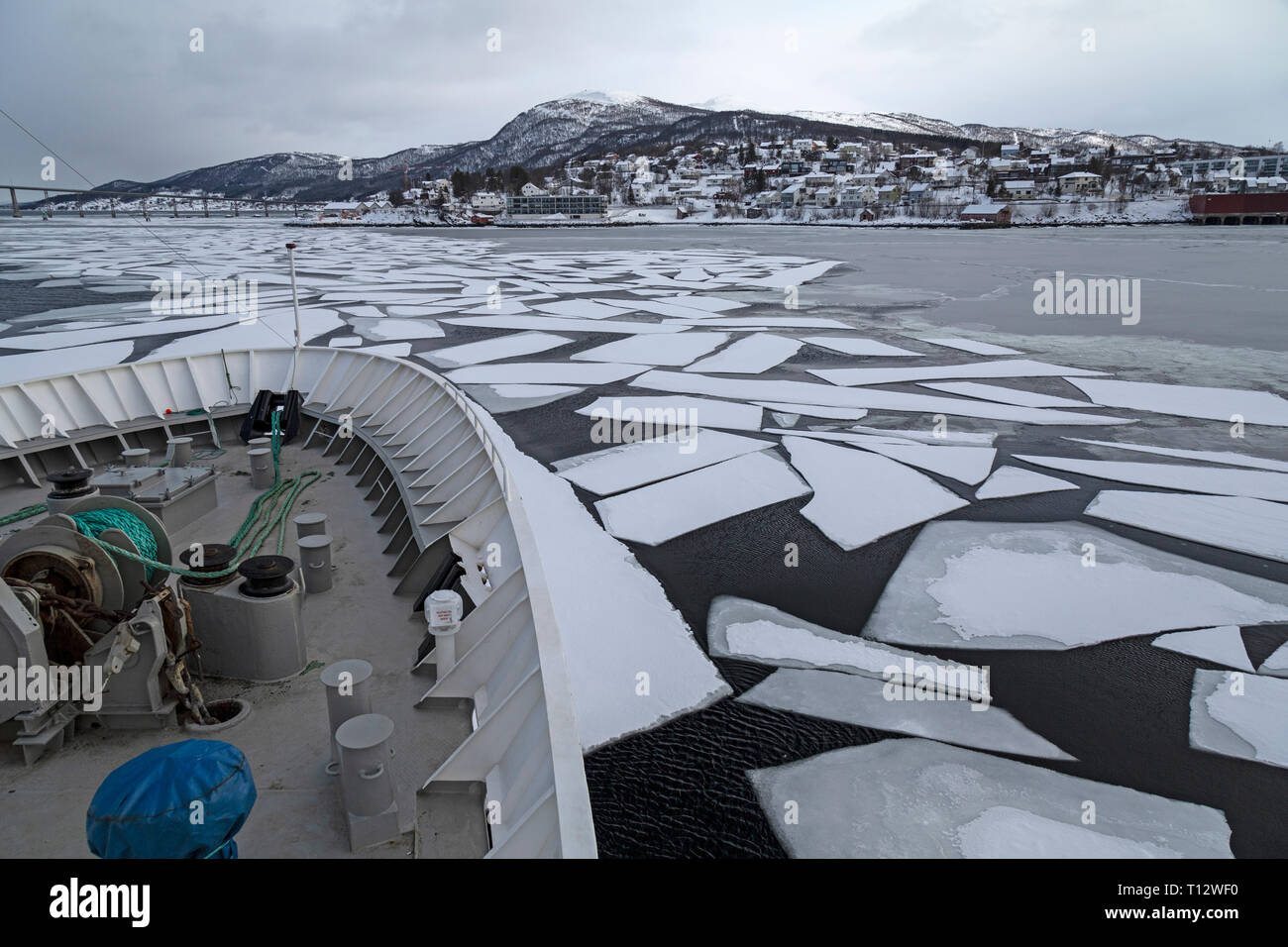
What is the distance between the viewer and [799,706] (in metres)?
2.49

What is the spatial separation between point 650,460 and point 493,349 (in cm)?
424

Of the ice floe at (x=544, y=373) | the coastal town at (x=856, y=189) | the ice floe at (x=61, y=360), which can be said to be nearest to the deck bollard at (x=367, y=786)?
the ice floe at (x=544, y=373)

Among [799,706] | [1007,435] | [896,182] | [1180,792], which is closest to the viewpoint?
[1180,792]

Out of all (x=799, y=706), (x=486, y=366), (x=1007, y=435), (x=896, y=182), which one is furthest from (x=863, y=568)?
(x=896, y=182)

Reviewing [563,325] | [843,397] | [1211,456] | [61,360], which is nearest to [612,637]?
[843,397]

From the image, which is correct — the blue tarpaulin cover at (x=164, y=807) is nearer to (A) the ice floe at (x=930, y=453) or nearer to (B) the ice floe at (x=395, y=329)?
(A) the ice floe at (x=930, y=453)

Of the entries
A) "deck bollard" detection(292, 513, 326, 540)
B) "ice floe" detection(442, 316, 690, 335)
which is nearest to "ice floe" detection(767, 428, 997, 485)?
"deck bollard" detection(292, 513, 326, 540)

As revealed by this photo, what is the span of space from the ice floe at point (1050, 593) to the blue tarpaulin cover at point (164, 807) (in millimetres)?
2161

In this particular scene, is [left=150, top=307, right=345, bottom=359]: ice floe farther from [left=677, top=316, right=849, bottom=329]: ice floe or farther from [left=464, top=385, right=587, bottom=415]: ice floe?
[left=677, top=316, right=849, bottom=329]: ice floe

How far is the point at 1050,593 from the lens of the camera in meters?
3.15

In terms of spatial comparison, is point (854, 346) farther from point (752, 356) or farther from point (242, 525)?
point (242, 525)
